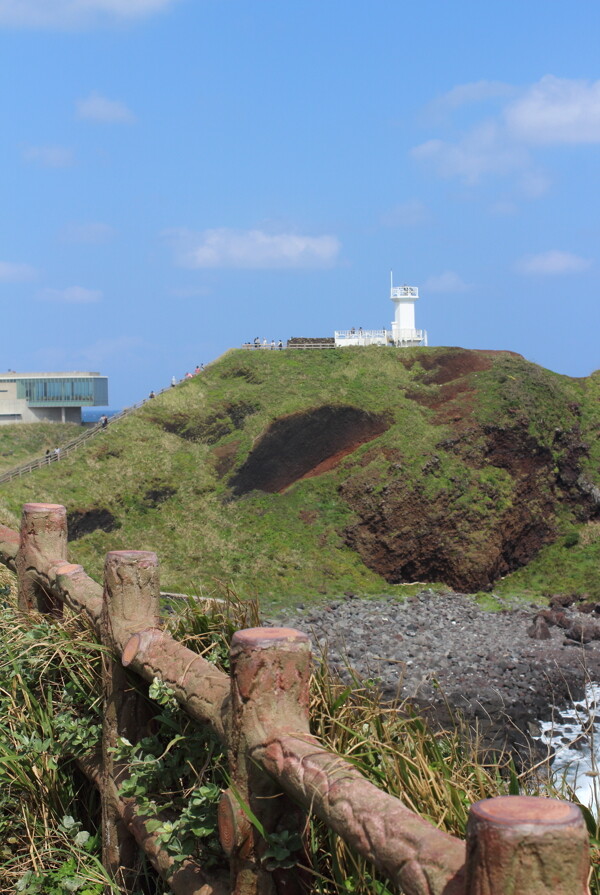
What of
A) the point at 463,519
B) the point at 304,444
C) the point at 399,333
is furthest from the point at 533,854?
the point at 399,333

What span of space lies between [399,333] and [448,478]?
16.5m

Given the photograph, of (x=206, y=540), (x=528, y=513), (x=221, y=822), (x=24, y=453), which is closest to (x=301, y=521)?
(x=206, y=540)

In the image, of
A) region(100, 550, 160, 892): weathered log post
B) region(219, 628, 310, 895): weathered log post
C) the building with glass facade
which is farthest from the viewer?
the building with glass facade

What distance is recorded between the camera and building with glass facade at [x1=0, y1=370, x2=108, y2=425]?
5188cm

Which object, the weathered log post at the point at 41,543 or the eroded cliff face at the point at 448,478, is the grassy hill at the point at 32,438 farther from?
the weathered log post at the point at 41,543

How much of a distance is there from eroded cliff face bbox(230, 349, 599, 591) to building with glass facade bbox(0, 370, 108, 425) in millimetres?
21244

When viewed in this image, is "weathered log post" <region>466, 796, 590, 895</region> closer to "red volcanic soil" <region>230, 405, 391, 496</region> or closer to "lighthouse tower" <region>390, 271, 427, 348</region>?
"red volcanic soil" <region>230, 405, 391, 496</region>

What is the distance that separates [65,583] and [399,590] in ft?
80.2

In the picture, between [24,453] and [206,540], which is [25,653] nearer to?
[206,540]

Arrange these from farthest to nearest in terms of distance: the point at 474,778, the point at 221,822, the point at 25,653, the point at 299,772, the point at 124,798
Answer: the point at 25,653 < the point at 124,798 < the point at 474,778 < the point at 221,822 < the point at 299,772

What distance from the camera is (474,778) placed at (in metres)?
3.30

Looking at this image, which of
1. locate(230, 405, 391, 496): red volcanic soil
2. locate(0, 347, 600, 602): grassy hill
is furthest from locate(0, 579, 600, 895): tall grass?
locate(230, 405, 391, 496): red volcanic soil

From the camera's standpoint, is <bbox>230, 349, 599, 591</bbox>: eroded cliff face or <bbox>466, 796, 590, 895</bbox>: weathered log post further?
<bbox>230, 349, 599, 591</bbox>: eroded cliff face

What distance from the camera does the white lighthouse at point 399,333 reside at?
4575cm
